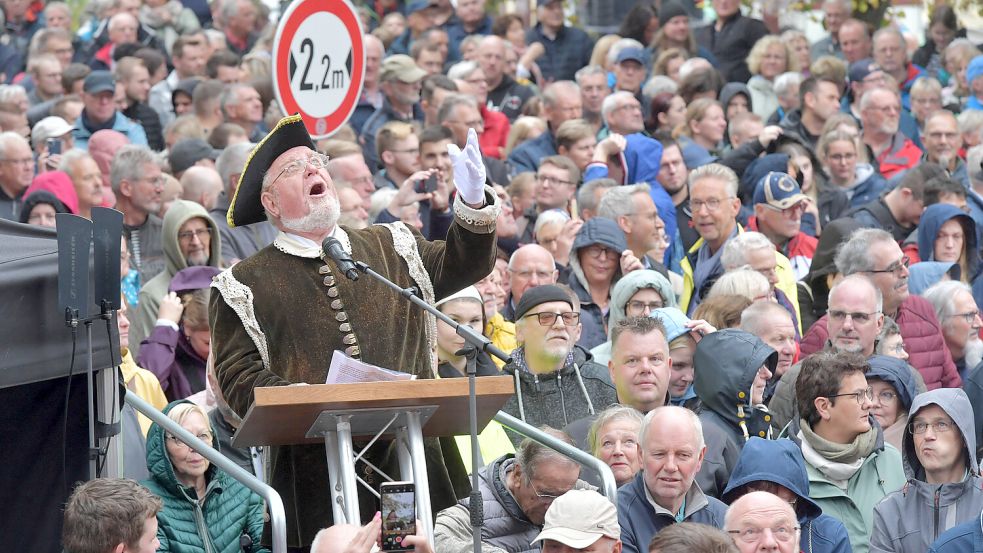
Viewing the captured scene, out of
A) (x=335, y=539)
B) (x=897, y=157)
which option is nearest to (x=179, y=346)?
(x=335, y=539)

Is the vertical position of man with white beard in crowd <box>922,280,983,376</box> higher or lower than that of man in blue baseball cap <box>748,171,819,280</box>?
lower

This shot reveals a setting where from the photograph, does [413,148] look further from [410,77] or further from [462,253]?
[462,253]

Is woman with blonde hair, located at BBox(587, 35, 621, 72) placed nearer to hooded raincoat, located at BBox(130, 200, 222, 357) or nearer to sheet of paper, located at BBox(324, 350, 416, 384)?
hooded raincoat, located at BBox(130, 200, 222, 357)

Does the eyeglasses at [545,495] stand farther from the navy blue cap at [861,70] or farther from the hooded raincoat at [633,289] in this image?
the navy blue cap at [861,70]

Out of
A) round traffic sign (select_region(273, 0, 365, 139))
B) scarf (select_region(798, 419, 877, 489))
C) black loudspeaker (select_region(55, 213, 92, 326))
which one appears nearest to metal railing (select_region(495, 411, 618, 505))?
black loudspeaker (select_region(55, 213, 92, 326))

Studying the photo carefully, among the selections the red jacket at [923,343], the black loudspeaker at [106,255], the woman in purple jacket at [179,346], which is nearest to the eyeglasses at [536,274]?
the red jacket at [923,343]

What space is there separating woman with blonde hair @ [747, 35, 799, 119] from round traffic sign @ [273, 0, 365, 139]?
306 inches

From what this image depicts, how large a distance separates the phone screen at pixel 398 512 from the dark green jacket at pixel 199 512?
79.6 inches

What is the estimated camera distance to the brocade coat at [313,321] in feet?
20.8

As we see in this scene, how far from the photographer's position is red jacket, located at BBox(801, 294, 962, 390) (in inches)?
389

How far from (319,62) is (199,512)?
8.53ft

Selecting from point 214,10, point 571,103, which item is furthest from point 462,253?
point 214,10

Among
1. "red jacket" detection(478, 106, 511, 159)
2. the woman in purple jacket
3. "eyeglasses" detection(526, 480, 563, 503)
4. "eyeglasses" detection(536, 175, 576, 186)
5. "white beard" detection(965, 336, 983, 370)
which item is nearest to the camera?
"eyeglasses" detection(526, 480, 563, 503)

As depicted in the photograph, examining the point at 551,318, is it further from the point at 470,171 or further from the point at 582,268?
the point at 470,171
